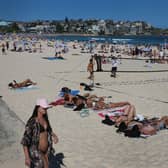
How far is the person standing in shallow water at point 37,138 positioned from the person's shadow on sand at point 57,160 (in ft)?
5.45

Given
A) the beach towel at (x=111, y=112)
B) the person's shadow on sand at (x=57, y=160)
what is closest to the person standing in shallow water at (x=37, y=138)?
the person's shadow on sand at (x=57, y=160)

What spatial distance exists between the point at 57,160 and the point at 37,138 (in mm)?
2281

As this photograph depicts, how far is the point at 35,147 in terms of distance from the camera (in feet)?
16.0

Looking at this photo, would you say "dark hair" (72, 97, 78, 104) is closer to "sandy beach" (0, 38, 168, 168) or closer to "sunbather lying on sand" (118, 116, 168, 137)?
"sandy beach" (0, 38, 168, 168)

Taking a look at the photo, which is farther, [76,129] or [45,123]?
[76,129]

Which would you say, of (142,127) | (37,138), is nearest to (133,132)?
(142,127)

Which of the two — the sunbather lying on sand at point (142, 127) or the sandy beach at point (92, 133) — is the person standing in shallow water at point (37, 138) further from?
the sunbather lying on sand at point (142, 127)

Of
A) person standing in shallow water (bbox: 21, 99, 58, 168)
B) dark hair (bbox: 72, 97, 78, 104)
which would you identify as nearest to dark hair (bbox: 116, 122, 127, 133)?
dark hair (bbox: 72, 97, 78, 104)

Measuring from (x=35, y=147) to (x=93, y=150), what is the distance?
3.05 meters

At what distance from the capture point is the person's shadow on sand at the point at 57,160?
6682 millimetres

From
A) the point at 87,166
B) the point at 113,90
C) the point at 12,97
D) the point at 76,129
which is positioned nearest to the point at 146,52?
the point at 113,90

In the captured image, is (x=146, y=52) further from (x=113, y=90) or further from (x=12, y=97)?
(x=12, y=97)

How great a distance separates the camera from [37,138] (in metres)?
4.85

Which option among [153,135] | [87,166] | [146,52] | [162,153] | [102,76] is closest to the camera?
[87,166]
